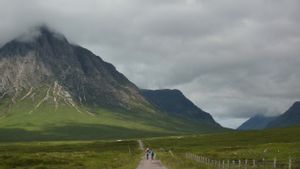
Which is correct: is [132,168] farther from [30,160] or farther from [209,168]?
[30,160]

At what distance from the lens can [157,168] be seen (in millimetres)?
74938

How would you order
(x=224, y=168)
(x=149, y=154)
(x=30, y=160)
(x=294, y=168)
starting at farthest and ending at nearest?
(x=30, y=160), (x=149, y=154), (x=224, y=168), (x=294, y=168)

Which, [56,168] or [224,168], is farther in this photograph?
[56,168]

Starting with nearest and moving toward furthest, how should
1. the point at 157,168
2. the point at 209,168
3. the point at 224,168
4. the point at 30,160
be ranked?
the point at 224,168 < the point at 209,168 < the point at 157,168 < the point at 30,160

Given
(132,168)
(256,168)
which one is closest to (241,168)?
(256,168)

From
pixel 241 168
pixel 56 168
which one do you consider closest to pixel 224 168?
pixel 241 168

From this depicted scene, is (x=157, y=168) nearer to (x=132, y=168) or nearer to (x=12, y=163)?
(x=132, y=168)

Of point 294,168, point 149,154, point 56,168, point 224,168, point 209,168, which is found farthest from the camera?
point 149,154

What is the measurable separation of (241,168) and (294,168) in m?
6.88

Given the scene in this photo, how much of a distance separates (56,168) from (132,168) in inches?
735

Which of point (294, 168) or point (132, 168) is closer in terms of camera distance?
point (294, 168)

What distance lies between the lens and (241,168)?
58.8 meters

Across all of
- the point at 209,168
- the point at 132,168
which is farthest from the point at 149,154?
the point at 209,168

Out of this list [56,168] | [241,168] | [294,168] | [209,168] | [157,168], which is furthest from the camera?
[56,168]
